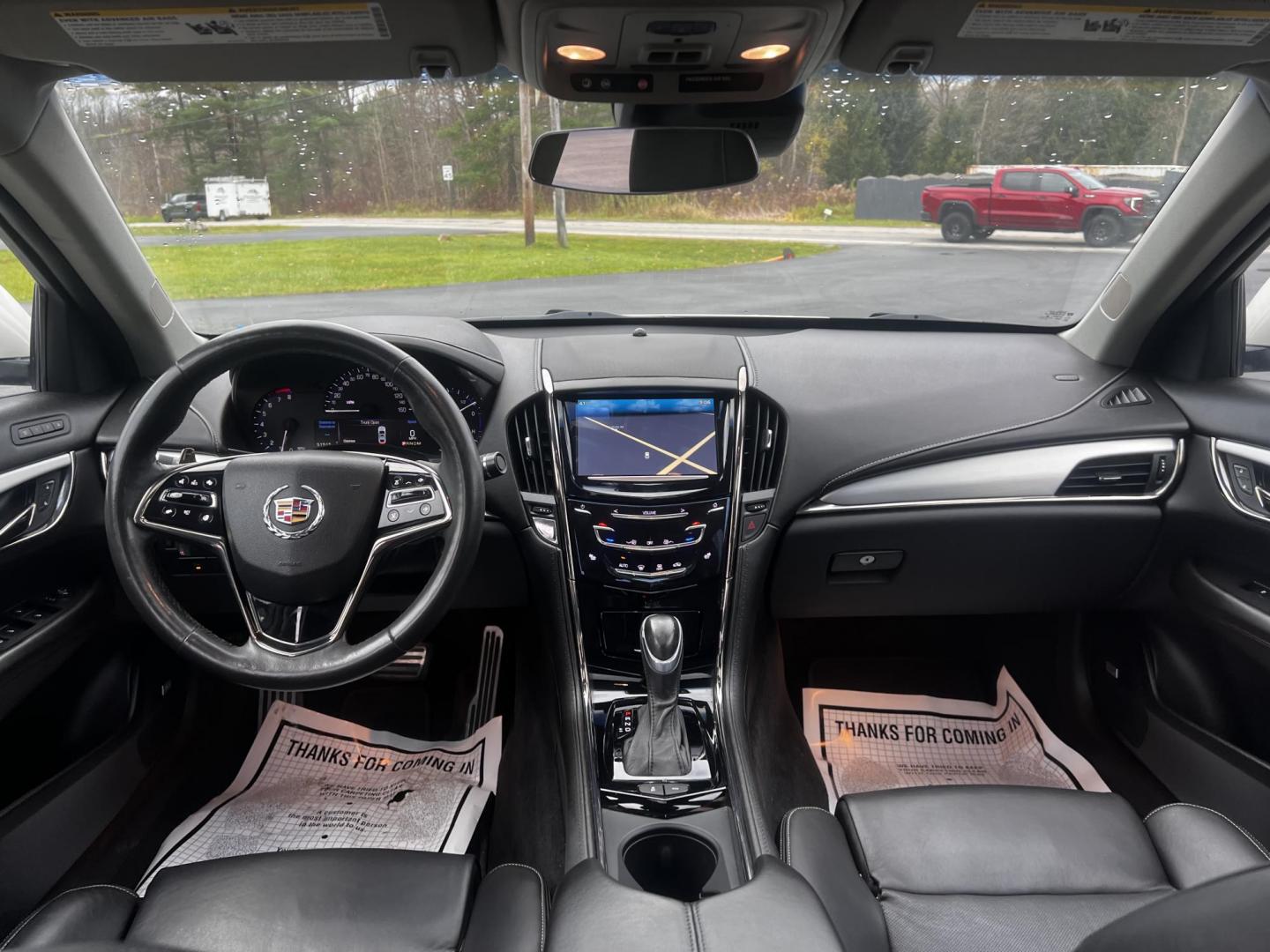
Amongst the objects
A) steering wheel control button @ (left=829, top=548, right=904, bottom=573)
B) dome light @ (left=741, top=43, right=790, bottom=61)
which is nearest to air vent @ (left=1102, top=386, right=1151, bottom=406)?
steering wheel control button @ (left=829, top=548, right=904, bottom=573)

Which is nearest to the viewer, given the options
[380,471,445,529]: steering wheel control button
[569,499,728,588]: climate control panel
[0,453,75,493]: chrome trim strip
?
[380,471,445,529]: steering wheel control button

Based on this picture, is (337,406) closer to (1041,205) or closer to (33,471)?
(33,471)

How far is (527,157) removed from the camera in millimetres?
2020

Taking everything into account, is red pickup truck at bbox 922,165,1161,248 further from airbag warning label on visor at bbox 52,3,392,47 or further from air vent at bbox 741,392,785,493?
airbag warning label on visor at bbox 52,3,392,47

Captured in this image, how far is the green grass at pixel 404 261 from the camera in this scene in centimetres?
225

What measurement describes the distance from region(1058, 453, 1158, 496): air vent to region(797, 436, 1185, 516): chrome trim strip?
13 millimetres

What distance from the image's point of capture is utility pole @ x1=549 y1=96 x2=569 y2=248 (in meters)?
1.79

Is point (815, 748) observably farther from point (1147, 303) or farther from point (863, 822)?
point (1147, 303)

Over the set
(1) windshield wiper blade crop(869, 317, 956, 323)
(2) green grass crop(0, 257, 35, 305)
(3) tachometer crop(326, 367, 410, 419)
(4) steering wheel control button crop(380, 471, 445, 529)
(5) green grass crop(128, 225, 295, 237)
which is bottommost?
(4) steering wheel control button crop(380, 471, 445, 529)

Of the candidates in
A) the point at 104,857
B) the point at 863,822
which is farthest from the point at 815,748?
the point at 104,857

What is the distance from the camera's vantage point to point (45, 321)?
2217 millimetres

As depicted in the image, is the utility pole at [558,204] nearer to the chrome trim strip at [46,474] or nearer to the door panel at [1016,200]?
the door panel at [1016,200]

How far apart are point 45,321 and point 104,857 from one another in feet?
4.46

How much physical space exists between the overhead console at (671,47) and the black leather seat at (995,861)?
4.72ft
